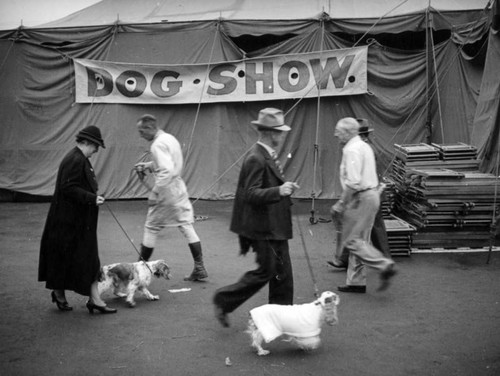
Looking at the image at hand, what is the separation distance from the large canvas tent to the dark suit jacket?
657cm

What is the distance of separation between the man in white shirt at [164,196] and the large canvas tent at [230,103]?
5.07 meters

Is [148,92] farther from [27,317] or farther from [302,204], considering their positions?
[27,317]

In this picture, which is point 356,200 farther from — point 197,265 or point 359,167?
point 197,265

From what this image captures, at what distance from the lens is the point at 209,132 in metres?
12.4

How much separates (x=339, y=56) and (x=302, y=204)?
2.88 metres

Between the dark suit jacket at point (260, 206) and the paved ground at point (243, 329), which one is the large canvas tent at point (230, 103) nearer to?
the paved ground at point (243, 329)

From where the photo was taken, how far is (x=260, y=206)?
478 centimetres

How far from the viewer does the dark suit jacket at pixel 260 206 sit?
473 centimetres

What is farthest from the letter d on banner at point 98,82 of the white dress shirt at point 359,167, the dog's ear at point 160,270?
the white dress shirt at point 359,167

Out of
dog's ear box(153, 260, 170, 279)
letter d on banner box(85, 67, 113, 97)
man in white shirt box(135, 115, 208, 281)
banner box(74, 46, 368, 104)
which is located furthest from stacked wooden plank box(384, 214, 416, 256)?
letter d on banner box(85, 67, 113, 97)

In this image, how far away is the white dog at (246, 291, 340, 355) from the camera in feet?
14.7

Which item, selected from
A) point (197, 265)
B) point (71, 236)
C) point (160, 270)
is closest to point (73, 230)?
point (71, 236)

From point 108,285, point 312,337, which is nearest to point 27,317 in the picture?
point 108,285

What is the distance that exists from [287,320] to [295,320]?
0.06 meters
